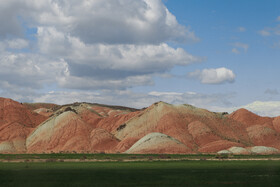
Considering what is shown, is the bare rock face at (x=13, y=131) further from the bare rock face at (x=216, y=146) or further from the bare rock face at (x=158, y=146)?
the bare rock face at (x=216, y=146)

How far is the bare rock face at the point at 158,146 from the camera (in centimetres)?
14512

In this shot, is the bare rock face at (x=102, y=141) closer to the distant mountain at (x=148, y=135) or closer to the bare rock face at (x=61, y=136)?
the distant mountain at (x=148, y=135)

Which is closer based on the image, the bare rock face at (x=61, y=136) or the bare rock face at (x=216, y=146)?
the bare rock face at (x=216, y=146)

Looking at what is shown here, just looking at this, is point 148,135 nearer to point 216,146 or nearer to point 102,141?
point 102,141

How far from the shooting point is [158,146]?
14650cm

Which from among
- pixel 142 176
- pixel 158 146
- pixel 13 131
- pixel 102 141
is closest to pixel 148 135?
pixel 158 146

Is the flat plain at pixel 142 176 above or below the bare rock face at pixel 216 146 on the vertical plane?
below

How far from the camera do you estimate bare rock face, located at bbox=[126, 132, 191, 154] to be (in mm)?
145125

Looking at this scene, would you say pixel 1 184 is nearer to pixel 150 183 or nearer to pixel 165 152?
pixel 150 183

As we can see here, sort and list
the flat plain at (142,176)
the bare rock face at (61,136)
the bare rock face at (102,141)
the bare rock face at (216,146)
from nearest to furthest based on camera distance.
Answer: the flat plain at (142,176)
the bare rock face at (216,146)
the bare rock face at (102,141)
the bare rock face at (61,136)

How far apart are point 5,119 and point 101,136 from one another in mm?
57114

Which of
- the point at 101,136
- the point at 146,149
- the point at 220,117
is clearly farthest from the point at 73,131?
the point at 220,117

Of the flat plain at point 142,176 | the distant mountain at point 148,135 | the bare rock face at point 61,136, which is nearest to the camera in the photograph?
the flat plain at point 142,176

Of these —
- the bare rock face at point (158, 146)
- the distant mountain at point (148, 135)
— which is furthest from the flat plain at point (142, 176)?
the distant mountain at point (148, 135)
